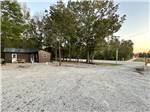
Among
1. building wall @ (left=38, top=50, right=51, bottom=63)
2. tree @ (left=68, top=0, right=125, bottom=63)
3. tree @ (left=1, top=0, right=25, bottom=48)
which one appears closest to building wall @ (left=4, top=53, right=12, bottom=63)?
building wall @ (left=38, top=50, right=51, bottom=63)

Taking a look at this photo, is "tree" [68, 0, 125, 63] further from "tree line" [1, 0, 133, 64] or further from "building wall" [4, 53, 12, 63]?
"building wall" [4, 53, 12, 63]

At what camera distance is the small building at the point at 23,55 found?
2831cm

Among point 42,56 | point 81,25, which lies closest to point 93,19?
point 81,25

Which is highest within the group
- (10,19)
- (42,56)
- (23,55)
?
(10,19)

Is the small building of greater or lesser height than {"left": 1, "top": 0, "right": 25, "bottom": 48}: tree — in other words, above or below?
below

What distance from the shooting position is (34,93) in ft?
23.0

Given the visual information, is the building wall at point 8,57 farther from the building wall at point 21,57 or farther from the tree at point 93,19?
the tree at point 93,19

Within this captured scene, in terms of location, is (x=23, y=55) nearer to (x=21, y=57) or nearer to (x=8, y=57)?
(x=21, y=57)

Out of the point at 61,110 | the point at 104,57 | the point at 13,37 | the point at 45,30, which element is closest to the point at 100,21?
the point at 45,30

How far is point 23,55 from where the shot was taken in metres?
30.3

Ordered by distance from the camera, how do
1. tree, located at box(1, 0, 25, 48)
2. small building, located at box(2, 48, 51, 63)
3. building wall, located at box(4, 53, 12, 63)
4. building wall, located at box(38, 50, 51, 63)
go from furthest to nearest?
building wall, located at box(38, 50, 51, 63) < small building, located at box(2, 48, 51, 63) < building wall, located at box(4, 53, 12, 63) < tree, located at box(1, 0, 25, 48)

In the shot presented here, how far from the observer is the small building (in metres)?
28.3

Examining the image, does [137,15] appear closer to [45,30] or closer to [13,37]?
[13,37]

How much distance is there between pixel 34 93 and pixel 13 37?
17981 mm
